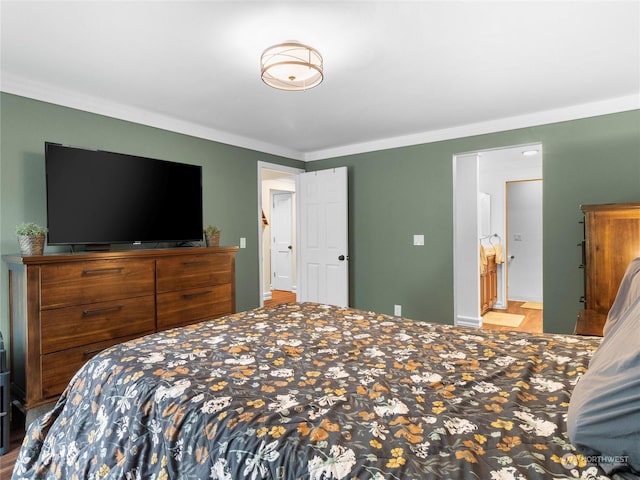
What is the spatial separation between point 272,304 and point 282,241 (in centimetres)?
255

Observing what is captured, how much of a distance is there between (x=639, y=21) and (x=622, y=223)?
1277 millimetres

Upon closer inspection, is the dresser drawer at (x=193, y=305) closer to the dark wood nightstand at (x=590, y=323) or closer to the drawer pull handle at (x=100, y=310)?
the drawer pull handle at (x=100, y=310)

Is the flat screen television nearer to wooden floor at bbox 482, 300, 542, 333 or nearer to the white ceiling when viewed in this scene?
the white ceiling

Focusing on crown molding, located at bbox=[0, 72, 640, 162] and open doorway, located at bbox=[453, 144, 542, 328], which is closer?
crown molding, located at bbox=[0, 72, 640, 162]

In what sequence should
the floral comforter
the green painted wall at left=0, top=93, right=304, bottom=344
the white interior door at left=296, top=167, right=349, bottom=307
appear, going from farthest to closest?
the white interior door at left=296, top=167, right=349, bottom=307 < the green painted wall at left=0, top=93, right=304, bottom=344 < the floral comforter

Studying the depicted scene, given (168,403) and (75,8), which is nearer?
(168,403)

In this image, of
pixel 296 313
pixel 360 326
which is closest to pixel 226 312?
pixel 296 313

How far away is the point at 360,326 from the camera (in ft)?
6.68

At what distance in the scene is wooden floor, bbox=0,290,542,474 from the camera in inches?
81.2

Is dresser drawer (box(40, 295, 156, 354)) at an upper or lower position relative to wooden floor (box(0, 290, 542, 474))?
upper

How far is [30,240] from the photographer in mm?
2377

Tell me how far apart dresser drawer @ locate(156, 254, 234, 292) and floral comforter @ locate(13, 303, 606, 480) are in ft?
3.89

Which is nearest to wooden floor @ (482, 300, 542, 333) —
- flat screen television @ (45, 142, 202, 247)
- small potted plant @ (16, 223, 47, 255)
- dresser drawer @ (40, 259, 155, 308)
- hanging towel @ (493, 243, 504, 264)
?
hanging towel @ (493, 243, 504, 264)

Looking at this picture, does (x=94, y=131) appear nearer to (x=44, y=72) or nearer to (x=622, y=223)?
(x=44, y=72)
